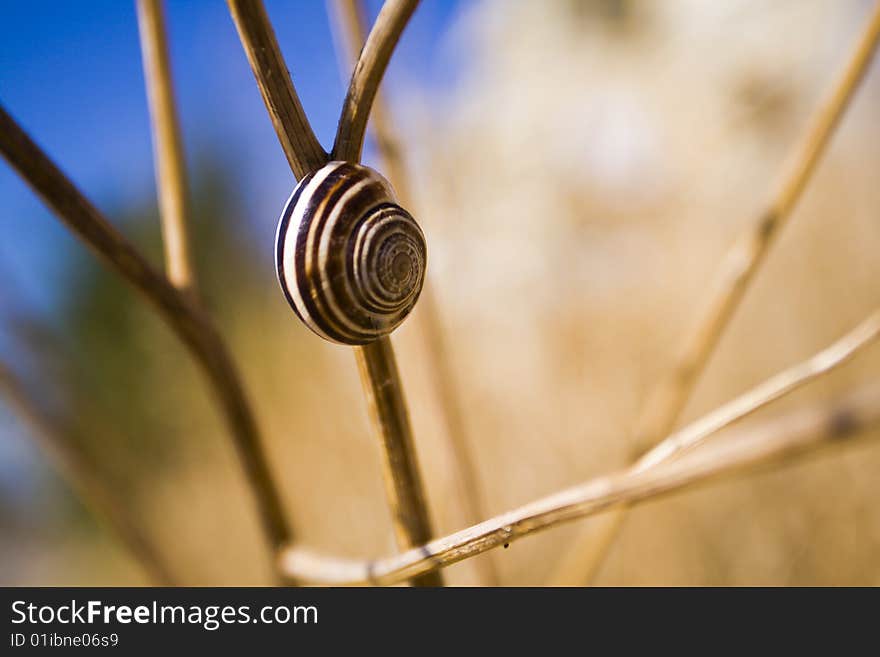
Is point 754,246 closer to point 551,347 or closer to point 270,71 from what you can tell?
point 270,71

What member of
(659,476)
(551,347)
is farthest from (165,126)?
(551,347)

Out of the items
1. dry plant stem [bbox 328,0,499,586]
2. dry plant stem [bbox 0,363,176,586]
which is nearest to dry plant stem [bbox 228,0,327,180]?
dry plant stem [bbox 328,0,499,586]

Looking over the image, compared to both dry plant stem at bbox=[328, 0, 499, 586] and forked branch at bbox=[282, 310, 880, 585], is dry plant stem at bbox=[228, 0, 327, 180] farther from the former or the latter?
dry plant stem at bbox=[328, 0, 499, 586]

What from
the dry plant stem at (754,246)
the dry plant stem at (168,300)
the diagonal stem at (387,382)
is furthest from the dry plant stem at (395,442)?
the dry plant stem at (754,246)

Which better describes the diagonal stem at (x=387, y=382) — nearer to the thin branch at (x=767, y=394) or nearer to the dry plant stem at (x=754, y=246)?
the thin branch at (x=767, y=394)

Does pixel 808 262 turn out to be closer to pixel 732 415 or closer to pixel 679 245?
pixel 679 245
